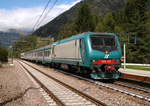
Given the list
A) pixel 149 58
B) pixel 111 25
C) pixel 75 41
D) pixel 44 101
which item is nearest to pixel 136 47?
pixel 149 58

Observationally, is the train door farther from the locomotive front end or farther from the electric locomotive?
the locomotive front end

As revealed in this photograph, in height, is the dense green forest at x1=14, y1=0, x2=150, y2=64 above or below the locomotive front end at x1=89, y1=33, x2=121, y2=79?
above

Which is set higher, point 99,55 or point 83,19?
point 83,19

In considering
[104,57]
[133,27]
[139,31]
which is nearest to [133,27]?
[133,27]

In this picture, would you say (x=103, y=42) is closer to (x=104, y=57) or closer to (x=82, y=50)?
(x=104, y=57)

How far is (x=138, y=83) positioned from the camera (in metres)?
14.1

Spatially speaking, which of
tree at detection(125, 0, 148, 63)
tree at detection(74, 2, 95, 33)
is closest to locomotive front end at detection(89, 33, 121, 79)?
tree at detection(125, 0, 148, 63)

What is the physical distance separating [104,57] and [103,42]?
3.62 ft

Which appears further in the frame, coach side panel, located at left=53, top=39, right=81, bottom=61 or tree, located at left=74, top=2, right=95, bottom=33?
tree, located at left=74, top=2, right=95, bottom=33

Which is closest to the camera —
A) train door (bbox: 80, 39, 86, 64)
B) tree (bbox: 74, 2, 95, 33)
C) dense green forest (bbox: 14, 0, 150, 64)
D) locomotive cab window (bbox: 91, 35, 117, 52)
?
locomotive cab window (bbox: 91, 35, 117, 52)

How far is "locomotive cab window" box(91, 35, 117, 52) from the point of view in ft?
49.3

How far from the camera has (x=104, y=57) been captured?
14711mm

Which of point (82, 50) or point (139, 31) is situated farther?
point (139, 31)

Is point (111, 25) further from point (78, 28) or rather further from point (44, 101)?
point (44, 101)
